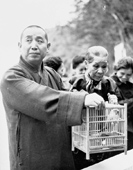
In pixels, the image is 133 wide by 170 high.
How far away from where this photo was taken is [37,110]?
6.59 ft

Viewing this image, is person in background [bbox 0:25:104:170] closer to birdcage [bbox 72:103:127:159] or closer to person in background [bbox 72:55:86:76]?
birdcage [bbox 72:103:127:159]

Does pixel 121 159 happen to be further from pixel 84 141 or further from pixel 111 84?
pixel 111 84

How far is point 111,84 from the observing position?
305cm

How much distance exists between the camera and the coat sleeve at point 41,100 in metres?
1.95

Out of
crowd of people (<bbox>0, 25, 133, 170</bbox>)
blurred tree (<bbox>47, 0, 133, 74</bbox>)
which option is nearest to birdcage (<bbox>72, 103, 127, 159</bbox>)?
crowd of people (<bbox>0, 25, 133, 170</bbox>)

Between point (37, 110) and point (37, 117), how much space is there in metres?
0.06

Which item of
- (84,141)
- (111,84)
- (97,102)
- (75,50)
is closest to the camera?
(97,102)

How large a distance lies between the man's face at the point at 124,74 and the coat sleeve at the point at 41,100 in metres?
2.09

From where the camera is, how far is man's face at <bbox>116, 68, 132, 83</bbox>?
3.95 m

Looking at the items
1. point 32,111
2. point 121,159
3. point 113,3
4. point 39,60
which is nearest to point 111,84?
point 121,159

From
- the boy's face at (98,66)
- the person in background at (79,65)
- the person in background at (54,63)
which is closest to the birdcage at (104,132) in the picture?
the boy's face at (98,66)

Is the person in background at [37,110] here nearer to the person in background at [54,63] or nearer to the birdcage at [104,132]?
the birdcage at [104,132]

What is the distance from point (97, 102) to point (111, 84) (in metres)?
1.19

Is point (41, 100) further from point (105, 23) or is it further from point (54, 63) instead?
point (105, 23)
